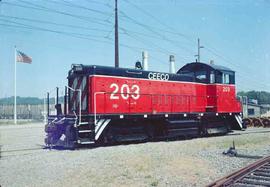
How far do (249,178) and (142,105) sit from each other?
8518 mm

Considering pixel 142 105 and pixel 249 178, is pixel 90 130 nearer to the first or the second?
pixel 142 105

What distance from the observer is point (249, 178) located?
24.7ft

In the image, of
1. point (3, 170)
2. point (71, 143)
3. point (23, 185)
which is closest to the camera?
point (23, 185)

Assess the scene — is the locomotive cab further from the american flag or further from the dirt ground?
the american flag

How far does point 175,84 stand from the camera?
1747 cm

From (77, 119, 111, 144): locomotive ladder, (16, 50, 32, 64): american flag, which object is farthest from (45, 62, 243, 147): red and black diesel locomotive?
(16, 50, 32, 64): american flag

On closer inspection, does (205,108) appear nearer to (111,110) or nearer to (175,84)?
(175,84)

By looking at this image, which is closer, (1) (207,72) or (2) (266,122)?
(1) (207,72)

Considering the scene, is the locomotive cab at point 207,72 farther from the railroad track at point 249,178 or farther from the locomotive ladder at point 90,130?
the railroad track at point 249,178

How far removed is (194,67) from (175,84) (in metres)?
2.31

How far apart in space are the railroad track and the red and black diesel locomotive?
21.2 ft

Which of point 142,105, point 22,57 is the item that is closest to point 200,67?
point 142,105

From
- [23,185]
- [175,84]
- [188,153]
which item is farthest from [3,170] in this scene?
[175,84]

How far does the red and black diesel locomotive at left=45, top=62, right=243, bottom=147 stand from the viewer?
534 inches
